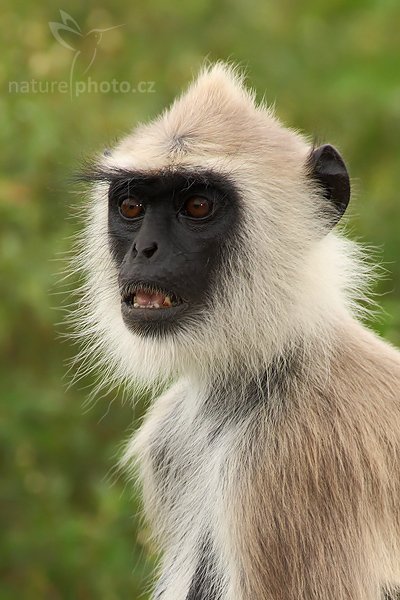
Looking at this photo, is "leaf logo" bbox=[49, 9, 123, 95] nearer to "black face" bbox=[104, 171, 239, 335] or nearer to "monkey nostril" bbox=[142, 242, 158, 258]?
"black face" bbox=[104, 171, 239, 335]

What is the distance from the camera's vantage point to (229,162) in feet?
14.0

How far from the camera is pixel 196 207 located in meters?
4.30

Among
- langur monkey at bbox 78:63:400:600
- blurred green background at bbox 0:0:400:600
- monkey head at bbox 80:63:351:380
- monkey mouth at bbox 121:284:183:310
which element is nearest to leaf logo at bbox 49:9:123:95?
blurred green background at bbox 0:0:400:600

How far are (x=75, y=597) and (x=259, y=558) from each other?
2.93m

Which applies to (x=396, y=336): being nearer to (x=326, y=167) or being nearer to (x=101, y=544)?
(x=326, y=167)

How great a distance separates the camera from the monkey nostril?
13.6 feet

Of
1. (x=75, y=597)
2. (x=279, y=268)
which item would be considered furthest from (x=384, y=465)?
(x=75, y=597)

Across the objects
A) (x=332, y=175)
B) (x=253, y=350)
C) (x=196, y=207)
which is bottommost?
(x=253, y=350)

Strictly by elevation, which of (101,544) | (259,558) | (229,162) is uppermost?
(229,162)

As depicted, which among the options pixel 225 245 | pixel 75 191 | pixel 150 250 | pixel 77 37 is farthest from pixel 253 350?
pixel 77 37

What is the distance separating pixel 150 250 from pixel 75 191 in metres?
1.03

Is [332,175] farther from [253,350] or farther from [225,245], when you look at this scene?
[253,350]

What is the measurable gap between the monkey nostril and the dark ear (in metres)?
0.63

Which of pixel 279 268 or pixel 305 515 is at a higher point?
pixel 279 268
